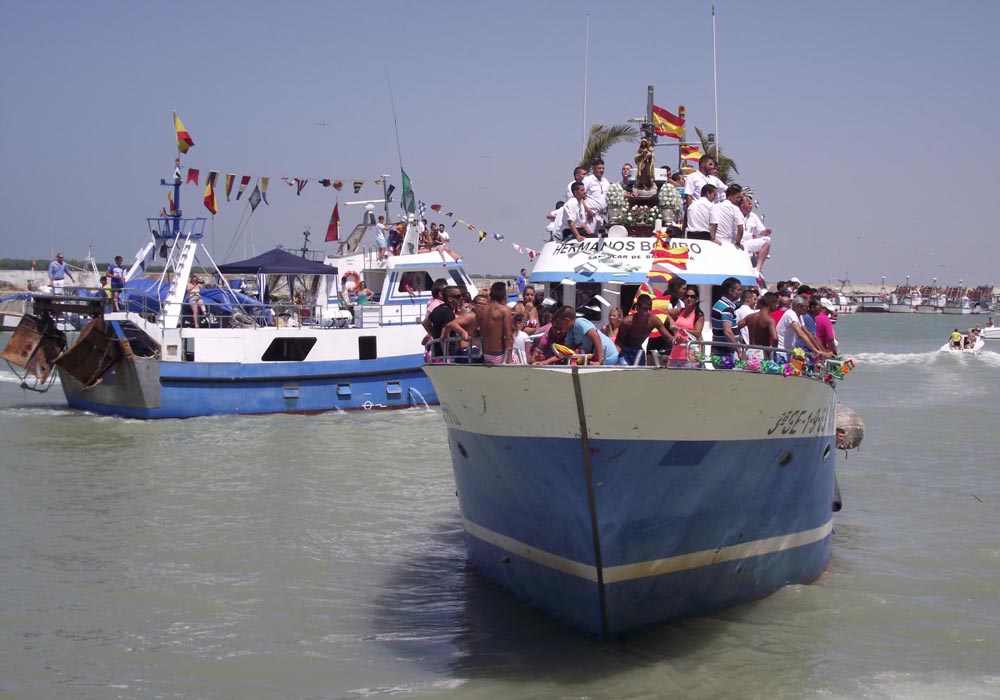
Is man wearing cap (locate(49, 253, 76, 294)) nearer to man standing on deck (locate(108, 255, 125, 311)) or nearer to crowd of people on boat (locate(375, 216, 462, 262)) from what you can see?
man standing on deck (locate(108, 255, 125, 311))

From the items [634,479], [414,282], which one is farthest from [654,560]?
[414,282]

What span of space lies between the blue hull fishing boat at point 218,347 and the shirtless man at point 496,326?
14.3m

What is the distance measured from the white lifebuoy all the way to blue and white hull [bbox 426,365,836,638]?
738 inches

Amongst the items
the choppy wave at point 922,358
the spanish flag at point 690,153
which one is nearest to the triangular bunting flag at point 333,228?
the spanish flag at point 690,153

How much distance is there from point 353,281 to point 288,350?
4119 millimetres

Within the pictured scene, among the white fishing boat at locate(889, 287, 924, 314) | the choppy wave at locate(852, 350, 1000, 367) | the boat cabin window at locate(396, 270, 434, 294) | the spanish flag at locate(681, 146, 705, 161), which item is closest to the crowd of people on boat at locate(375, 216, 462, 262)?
the boat cabin window at locate(396, 270, 434, 294)

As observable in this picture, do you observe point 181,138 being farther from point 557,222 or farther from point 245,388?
point 557,222

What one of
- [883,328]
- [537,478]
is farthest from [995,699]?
[883,328]

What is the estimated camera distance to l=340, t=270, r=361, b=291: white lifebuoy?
27906 mm

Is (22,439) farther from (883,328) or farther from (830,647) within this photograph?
(883,328)

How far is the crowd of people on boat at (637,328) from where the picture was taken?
859cm

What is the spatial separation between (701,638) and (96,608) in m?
5.65

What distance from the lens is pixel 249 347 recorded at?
2406cm

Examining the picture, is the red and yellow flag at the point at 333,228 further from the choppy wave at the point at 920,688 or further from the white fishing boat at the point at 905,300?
the white fishing boat at the point at 905,300
